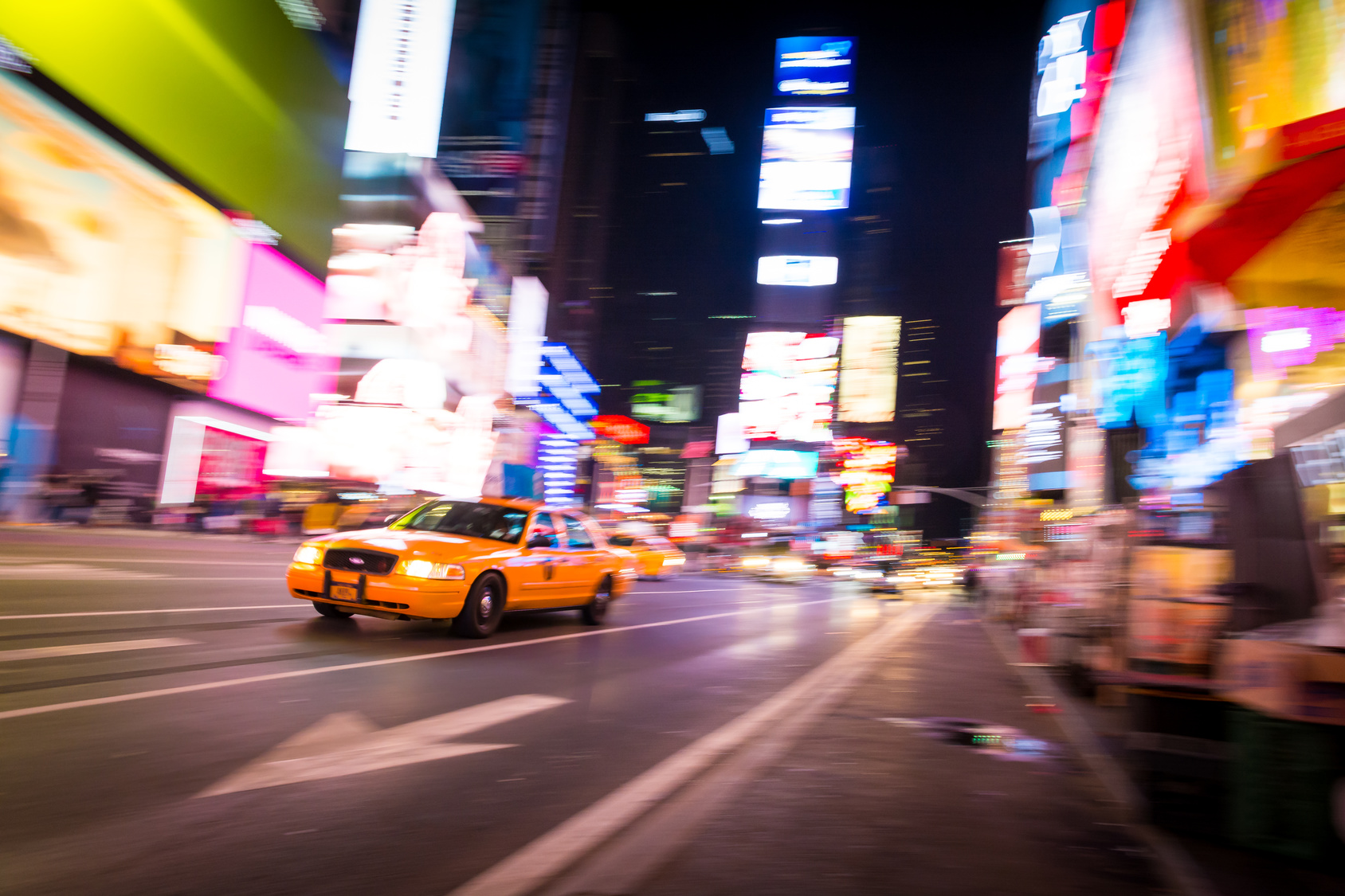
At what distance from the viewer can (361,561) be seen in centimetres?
880

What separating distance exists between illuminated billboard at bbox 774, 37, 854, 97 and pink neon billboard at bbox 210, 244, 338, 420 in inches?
2328

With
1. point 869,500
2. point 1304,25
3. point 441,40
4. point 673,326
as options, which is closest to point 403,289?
point 441,40

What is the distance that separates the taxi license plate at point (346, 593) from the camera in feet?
28.6

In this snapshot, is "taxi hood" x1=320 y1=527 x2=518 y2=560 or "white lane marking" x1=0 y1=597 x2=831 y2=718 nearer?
"white lane marking" x1=0 y1=597 x2=831 y2=718

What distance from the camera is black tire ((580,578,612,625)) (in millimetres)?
12234

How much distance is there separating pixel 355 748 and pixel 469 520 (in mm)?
5984

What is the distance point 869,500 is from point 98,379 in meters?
85.2

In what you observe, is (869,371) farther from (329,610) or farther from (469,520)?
(329,610)

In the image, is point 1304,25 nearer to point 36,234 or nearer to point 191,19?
point 36,234

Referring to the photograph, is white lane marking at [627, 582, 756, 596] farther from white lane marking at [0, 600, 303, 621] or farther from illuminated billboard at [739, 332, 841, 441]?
illuminated billboard at [739, 332, 841, 441]

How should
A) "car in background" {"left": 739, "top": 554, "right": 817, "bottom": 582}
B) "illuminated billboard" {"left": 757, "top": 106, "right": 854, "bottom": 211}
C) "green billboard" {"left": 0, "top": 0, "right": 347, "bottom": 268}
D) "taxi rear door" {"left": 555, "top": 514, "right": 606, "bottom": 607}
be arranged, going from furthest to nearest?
"illuminated billboard" {"left": 757, "top": 106, "right": 854, "bottom": 211} → "car in background" {"left": 739, "top": 554, "right": 817, "bottom": 582} → "green billboard" {"left": 0, "top": 0, "right": 347, "bottom": 268} → "taxi rear door" {"left": 555, "top": 514, "right": 606, "bottom": 607}

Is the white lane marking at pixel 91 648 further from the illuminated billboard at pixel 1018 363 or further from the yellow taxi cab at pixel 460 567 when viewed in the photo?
the illuminated billboard at pixel 1018 363

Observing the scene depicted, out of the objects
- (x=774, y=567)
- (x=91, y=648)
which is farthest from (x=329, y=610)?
(x=774, y=567)

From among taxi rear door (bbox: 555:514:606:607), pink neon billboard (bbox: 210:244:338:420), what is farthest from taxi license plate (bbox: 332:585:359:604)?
pink neon billboard (bbox: 210:244:338:420)
